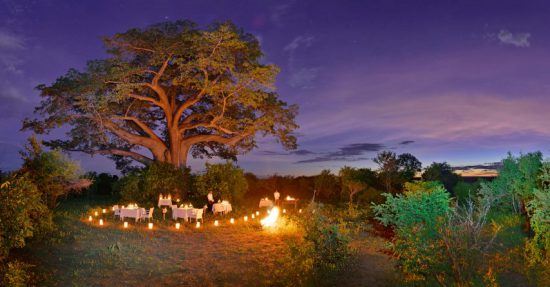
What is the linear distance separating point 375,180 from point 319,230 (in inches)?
737

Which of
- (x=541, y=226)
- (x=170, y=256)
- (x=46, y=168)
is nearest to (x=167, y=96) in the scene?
(x=46, y=168)

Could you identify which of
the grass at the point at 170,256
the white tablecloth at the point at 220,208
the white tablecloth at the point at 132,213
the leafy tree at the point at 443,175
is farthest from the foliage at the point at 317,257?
the leafy tree at the point at 443,175

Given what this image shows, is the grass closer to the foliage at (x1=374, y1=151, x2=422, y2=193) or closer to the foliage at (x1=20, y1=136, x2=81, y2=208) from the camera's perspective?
the foliage at (x1=20, y1=136, x2=81, y2=208)

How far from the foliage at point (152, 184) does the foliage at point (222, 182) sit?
104 cm

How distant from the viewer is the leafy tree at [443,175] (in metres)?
23.4

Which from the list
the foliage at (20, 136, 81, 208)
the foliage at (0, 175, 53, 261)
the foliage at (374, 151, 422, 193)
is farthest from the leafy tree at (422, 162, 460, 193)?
the foliage at (0, 175, 53, 261)

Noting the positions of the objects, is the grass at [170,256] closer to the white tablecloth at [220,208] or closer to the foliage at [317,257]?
the foliage at [317,257]

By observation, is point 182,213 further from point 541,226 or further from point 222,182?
point 541,226

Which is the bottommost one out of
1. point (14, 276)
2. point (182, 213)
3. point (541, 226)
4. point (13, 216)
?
point (14, 276)

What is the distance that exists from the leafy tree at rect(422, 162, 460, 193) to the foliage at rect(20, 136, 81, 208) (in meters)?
18.3

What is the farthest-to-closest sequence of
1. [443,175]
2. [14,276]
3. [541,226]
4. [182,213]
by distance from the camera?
1. [443,175]
2. [182,213]
3. [541,226]
4. [14,276]

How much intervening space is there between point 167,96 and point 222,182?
7.65 metres

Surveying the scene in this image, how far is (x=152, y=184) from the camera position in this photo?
1872cm

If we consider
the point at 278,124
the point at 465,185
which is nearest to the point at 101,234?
the point at 278,124
